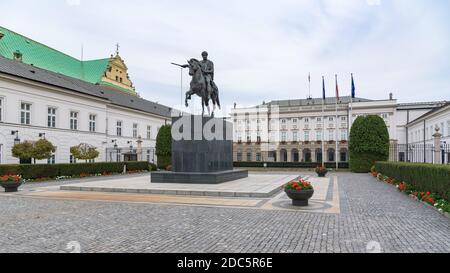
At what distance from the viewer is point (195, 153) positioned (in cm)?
1859

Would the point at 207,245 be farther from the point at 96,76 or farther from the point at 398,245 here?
the point at 96,76

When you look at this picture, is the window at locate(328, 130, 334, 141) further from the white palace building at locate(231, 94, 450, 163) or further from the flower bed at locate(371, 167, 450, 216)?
the flower bed at locate(371, 167, 450, 216)

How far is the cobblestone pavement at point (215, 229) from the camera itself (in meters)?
6.17

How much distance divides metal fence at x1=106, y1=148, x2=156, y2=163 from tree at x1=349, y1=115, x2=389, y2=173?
2646cm

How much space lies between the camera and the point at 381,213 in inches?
390

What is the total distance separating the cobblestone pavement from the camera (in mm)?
6172

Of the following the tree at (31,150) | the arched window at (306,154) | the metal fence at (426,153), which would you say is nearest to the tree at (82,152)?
the tree at (31,150)

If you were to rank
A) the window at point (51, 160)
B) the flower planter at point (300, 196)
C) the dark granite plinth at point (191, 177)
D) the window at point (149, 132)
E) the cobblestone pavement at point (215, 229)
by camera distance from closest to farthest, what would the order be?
the cobblestone pavement at point (215, 229)
the flower planter at point (300, 196)
the dark granite plinth at point (191, 177)
the window at point (51, 160)
the window at point (149, 132)

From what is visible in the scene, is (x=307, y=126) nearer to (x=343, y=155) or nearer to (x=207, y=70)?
(x=343, y=155)

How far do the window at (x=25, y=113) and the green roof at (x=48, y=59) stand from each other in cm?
1519

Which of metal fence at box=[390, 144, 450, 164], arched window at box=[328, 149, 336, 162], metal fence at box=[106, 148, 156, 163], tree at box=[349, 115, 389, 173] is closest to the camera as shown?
metal fence at box=[390, 144, 450, 164]

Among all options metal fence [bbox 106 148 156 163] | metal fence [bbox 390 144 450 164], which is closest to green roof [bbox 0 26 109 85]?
metal fence [bbox 106 148 156 163]

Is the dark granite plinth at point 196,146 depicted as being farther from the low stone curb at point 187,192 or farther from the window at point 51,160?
the window at point 51,160
